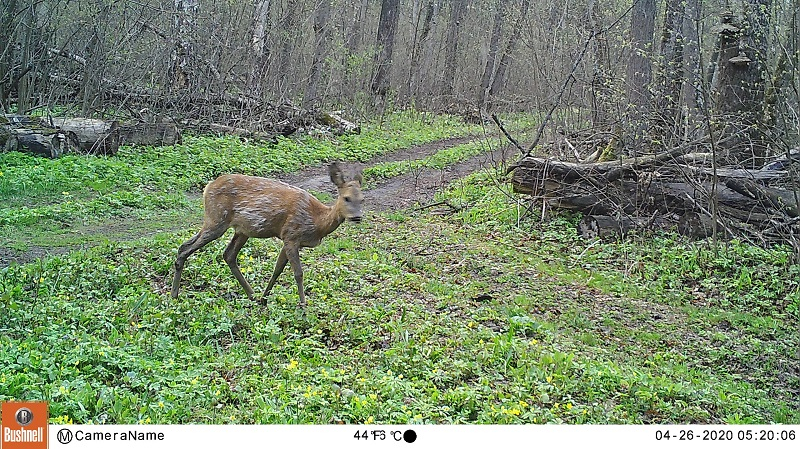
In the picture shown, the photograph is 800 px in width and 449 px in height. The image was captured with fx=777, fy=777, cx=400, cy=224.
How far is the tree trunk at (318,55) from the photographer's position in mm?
21453

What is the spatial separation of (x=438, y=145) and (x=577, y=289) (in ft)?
47.0

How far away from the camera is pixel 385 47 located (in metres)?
26.1

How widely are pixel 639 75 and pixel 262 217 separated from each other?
30.2ft

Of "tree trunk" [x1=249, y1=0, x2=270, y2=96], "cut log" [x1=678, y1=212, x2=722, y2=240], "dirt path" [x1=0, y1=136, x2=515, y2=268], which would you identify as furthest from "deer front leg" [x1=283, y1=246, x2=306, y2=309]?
"tree trunk" [x1=249, y1=0, x2=270, y2=96]

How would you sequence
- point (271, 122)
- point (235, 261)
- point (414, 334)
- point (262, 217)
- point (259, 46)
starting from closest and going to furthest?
point (414, 334), point (262, 217), point (235, 261), point (271, 122), point (259, 46)

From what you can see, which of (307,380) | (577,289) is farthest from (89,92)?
(307,380)

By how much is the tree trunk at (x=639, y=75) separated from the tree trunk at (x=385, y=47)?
36.0 ft

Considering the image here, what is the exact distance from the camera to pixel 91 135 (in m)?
14.4

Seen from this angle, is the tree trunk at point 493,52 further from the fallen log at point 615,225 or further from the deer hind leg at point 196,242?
the deer hind leg at point 196,242

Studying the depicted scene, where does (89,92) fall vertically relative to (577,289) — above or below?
above

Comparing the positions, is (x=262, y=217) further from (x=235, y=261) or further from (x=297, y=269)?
(x=297, y=269)

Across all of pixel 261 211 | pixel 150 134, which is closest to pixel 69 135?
pixel 150 134

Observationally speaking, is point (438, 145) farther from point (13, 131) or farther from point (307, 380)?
point (307, 380)

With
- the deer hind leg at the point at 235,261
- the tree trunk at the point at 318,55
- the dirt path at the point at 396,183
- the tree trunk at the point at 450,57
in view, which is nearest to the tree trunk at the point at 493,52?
the tree trunk at the point at 450,57
